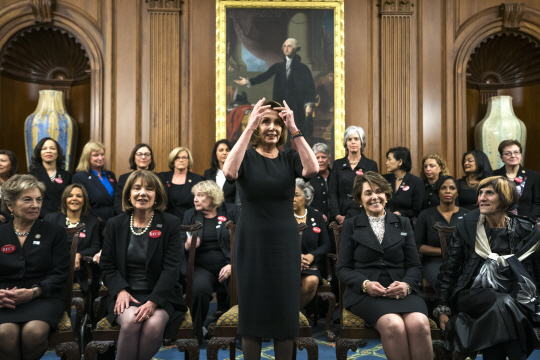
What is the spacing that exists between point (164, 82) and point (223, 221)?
279cm

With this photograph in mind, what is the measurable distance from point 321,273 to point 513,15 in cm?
440

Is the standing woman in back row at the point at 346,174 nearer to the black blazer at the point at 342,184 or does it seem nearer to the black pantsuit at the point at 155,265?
the black blazer at the point at 342,184

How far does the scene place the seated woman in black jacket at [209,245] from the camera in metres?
4.13

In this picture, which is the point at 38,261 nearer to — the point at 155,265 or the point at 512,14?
the point at 155,265

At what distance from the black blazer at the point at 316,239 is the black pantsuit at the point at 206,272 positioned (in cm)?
64

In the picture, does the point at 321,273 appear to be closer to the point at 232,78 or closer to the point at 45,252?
the point at 45,252

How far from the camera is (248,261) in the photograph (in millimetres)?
2635

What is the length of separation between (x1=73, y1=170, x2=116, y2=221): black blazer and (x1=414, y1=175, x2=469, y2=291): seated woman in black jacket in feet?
9.72

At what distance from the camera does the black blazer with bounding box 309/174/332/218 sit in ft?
17.6

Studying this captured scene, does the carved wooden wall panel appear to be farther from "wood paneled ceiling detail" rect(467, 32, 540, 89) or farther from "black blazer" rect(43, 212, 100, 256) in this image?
"wood paneled ceiling detail" rect(467, 32, 540, 89)

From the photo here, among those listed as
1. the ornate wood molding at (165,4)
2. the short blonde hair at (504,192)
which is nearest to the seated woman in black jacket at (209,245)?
the short blonde hair at (504,192)

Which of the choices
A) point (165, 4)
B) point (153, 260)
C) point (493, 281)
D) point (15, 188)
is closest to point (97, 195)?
point (15, 188)

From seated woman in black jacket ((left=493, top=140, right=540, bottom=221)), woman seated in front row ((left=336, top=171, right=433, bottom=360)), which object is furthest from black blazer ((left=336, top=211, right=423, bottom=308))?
seated woman in black jacket ((left=493, top=140, right=540, bottom=221))

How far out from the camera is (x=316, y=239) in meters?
4.59
